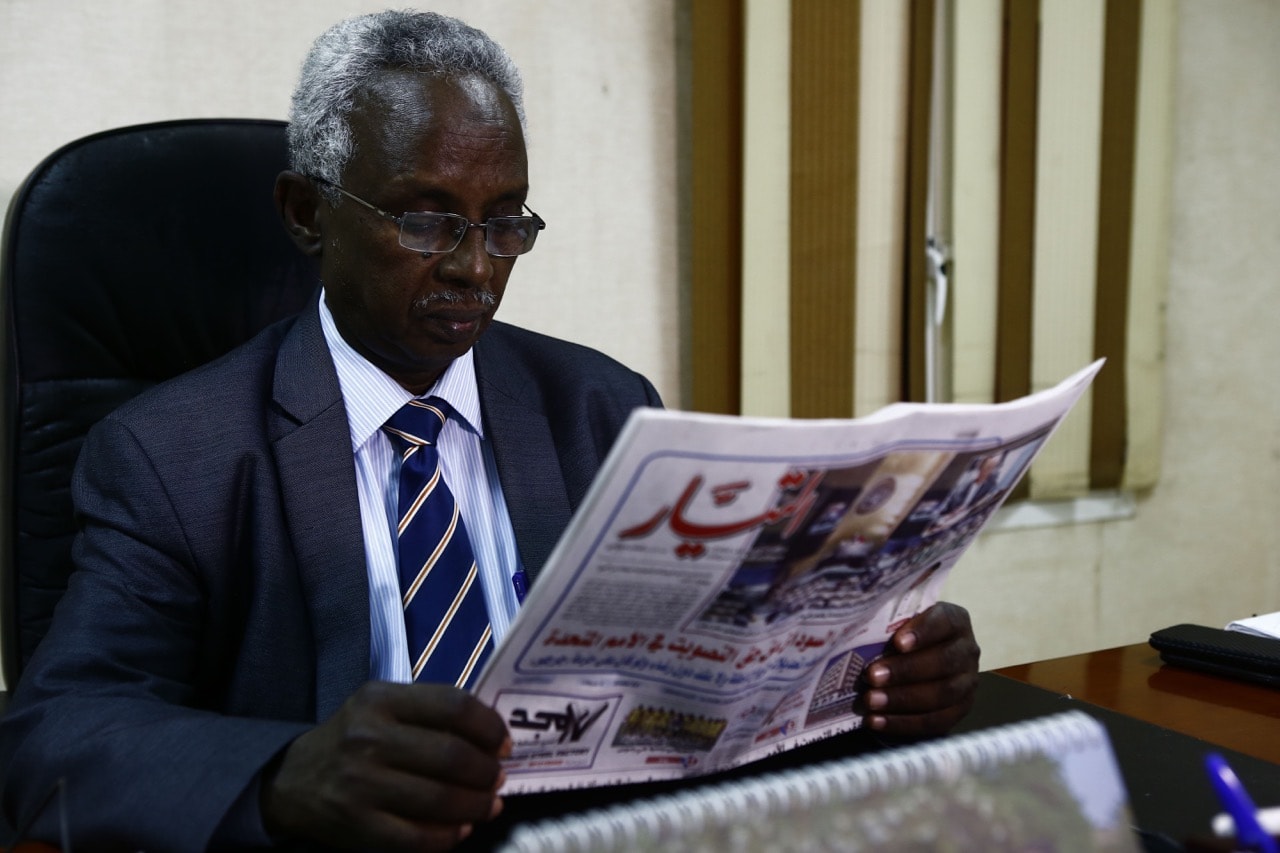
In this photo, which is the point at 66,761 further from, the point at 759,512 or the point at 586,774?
the point at 759,512

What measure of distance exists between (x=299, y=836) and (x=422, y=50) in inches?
27.5

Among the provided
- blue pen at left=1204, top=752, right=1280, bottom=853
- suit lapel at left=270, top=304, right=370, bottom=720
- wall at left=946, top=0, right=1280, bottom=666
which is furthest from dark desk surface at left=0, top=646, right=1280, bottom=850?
wall at left=946, top=0, right=1280, bottom=666

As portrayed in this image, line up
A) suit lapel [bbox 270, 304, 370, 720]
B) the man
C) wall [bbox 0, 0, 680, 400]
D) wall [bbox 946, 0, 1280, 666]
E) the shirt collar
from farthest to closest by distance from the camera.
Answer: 1. wall [bbox 946, 0, 1280, 666]
2. wall [bbox 0, 0, 680, 400]
3. the shirt collar
4. suit lapel [bbox 270, 304, 370, 720]
5. the man

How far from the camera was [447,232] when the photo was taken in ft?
3.44

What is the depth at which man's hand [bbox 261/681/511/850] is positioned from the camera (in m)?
0.62

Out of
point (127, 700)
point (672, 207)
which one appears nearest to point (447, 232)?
point (127, 700)

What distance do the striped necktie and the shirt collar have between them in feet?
0.05

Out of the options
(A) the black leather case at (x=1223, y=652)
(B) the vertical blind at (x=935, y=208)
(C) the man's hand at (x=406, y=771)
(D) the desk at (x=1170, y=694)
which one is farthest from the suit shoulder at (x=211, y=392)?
(B) the vertical blind at (x=935, y=208)

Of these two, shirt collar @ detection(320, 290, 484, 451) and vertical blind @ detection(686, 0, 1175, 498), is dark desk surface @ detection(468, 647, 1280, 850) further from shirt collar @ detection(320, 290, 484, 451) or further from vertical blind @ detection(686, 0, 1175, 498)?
vertical blind @ detection(686, 0, 1175, 498)

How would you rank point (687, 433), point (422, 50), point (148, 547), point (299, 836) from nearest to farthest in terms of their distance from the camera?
1. point (687, 433)
2. point (299, 836)
3. point (148, 547)
4. point (422, 50)

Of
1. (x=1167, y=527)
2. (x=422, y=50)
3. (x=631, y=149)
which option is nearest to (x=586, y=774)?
(x=422, y=50)

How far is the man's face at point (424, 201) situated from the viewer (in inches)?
40.6

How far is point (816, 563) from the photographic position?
67 cm

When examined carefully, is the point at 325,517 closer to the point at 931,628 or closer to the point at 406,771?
the point at 406,771
